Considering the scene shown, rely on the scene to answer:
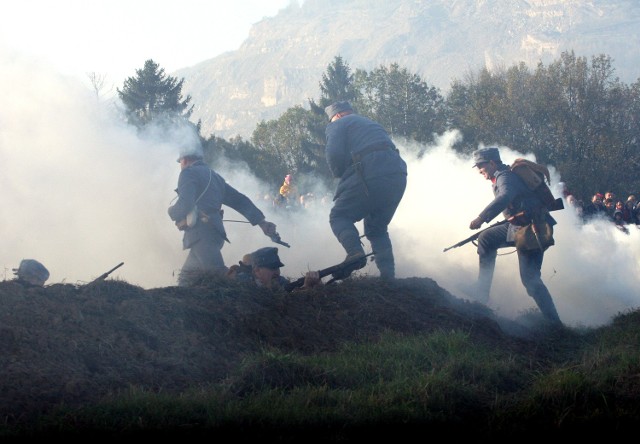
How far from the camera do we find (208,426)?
4.13 metres


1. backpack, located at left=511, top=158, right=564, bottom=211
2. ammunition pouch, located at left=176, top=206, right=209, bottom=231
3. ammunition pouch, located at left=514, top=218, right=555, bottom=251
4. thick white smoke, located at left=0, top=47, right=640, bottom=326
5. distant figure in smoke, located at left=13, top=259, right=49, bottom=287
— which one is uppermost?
thick white smoke, located at left=0, top=47, right=640, bottom=326

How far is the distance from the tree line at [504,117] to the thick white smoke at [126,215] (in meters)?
17.3

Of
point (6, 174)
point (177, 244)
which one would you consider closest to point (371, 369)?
point (177, 244)

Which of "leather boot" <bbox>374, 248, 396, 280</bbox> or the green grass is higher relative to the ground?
"leather boot" <bbox>374, 248, 396, 280</bbox>

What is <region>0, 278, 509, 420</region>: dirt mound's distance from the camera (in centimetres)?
482

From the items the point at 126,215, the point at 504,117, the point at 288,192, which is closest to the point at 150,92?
the point at 504,117

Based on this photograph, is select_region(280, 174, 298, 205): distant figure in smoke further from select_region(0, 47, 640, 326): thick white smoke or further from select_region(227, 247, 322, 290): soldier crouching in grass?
select_region(227, 247, 322, 290): soldier crouching in grass

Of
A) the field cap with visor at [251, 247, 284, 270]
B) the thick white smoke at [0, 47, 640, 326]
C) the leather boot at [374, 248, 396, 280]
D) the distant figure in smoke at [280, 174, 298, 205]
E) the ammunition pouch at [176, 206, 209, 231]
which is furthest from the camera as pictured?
the distant figure in smoke at [280, 174, 298, 205]

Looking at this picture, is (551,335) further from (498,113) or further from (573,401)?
(498,113)

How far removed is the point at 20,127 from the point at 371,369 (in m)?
9.45

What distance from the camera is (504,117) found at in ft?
120

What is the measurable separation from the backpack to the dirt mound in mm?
1433

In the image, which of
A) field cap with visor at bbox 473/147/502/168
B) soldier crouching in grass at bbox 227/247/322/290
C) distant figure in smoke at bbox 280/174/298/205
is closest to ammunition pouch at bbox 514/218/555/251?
field cap with visor at bbox 473/147/502/168

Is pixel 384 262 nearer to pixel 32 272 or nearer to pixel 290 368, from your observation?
pixel 32 272
